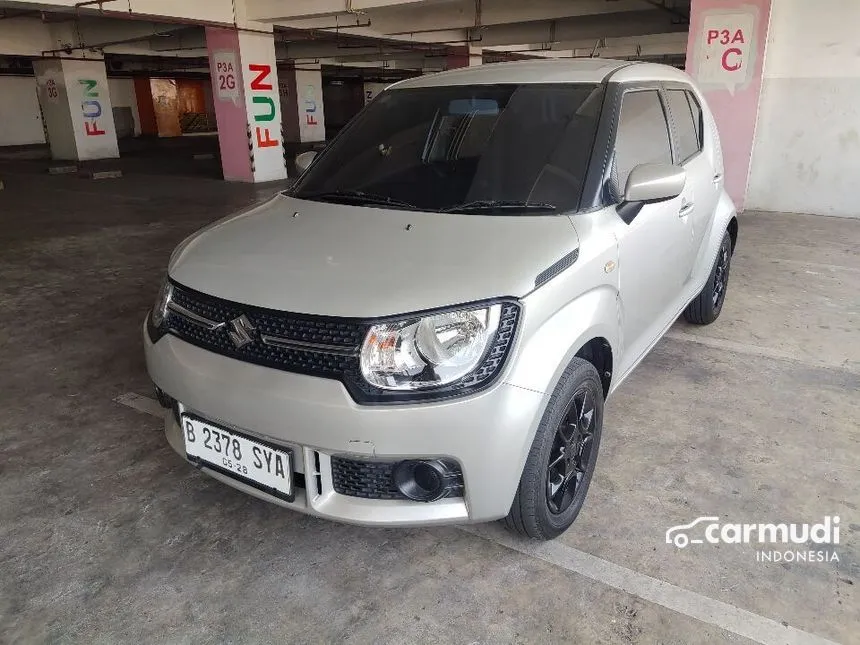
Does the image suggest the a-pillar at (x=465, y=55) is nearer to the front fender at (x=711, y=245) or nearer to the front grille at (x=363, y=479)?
the front fender at (x=711, y=245)

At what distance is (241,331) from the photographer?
1864 millimetres

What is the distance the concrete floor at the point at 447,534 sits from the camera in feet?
6.05

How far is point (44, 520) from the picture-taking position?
2324mm

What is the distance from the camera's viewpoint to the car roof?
2.57 m

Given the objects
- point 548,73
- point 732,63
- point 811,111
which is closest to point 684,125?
point 548,73

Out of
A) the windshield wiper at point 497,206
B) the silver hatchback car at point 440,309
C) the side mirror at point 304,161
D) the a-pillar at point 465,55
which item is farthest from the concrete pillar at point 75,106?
the windshield wiper at point 497,206

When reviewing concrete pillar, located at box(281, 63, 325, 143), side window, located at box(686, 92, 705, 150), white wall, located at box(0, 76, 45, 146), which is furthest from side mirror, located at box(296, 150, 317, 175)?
white wall, located at box(0, 76, 45, 146)

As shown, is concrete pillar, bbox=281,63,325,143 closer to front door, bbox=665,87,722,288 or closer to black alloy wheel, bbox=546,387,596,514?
front door, bbox=665,87,722,288

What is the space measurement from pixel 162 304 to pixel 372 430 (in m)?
0.99

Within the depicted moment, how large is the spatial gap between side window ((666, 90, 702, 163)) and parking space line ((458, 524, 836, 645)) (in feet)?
6.42

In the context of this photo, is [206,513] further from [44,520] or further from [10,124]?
[10,124]

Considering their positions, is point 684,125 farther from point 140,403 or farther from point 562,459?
point 140,403

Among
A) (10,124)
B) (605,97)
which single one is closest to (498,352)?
(605,97)

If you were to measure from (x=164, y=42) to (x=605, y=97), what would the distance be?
758 inches
